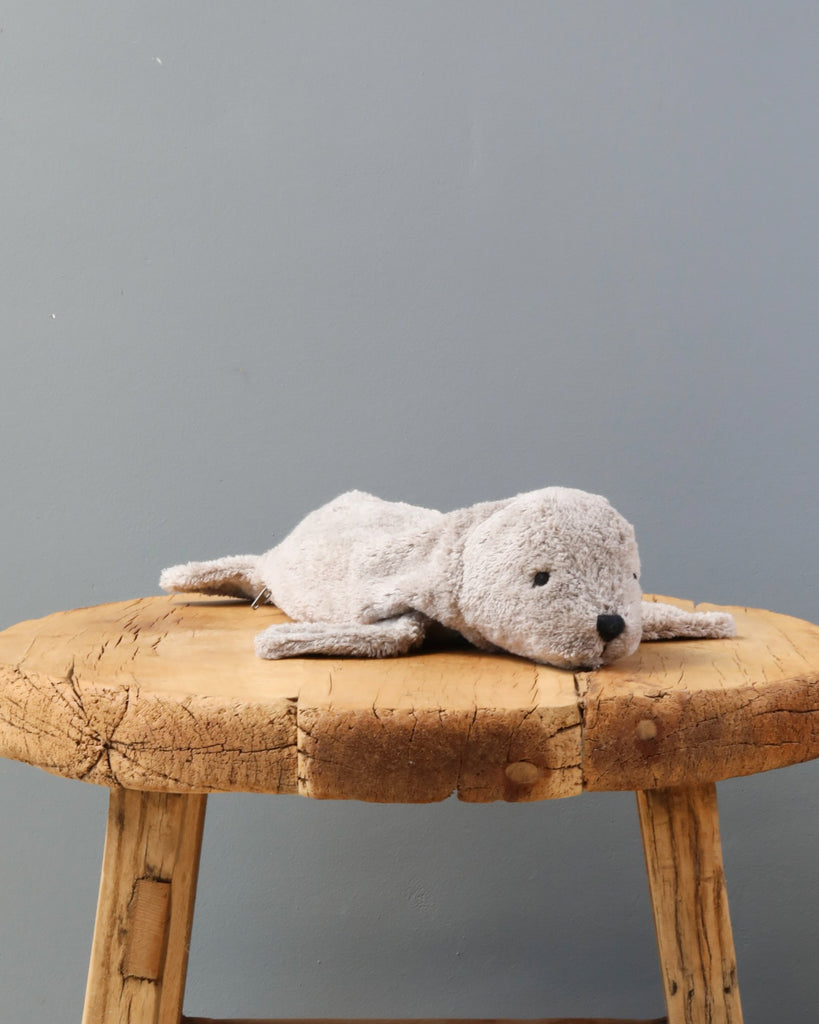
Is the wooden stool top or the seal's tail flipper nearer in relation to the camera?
the wooden stool top

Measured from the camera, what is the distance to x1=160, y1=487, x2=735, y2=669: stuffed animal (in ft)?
1.93

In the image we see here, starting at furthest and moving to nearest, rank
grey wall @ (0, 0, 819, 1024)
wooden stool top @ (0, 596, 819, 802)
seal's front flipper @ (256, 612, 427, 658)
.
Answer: grey wall @ (0, 0, 819, 1024) < seal's front flipper @ (256, 612, 427, 658) < wooden stool top @ (0, 596, 819, 802)

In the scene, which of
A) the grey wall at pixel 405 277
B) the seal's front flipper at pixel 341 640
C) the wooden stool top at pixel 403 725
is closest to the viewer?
the wooden stool top at pixel 403 725

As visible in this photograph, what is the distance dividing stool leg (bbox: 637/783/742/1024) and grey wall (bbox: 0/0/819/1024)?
1.31 feet

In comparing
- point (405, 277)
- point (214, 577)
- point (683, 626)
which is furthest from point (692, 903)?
point (405, 277)

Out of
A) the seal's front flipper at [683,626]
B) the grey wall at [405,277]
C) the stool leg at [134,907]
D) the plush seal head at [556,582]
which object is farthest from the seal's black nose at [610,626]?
the grey wall at [405,277]

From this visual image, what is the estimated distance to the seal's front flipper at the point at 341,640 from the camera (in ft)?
2.02

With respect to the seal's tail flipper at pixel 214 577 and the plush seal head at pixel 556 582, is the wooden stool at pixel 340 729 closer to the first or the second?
the plush seal head at pixel 556 582

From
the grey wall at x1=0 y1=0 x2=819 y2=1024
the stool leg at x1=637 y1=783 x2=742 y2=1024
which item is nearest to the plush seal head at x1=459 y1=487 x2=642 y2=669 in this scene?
the stool leg at x1=637 y1=783 x2=742 y2=1024

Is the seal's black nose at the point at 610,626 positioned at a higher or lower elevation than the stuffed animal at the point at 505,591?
lower

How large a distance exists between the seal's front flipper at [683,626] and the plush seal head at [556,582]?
0.25 feet

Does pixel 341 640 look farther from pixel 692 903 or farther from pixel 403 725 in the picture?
pixel 692 903

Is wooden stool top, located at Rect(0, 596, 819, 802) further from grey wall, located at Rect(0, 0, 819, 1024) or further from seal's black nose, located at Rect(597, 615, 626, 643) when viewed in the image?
grey wall, located at Rect(0, 0, 819, 1024)

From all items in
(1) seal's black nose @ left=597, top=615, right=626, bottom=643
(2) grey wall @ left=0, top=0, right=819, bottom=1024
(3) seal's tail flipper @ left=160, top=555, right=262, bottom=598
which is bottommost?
(1) seal's black nose @ left=597, top=615, right=626, bottom=643
